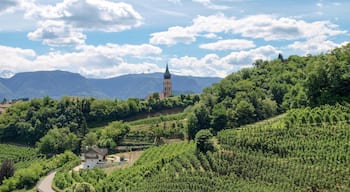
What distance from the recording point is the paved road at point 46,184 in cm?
6288

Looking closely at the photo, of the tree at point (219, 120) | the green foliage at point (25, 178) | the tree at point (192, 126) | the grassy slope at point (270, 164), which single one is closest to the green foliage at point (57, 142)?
the green foliage at point (25, 178)

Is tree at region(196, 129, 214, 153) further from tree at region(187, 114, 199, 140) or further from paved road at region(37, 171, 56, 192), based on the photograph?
tree at region(187, 114, 199, 140)

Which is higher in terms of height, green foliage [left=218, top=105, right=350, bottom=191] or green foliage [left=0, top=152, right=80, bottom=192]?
green foliage [left=218, top=105, right=350, bottom=191]

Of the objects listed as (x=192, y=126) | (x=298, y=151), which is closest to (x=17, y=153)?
(x=192, y=126)

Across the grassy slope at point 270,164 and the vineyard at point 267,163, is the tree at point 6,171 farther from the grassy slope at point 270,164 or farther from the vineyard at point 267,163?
the grassy slope at point 270,164

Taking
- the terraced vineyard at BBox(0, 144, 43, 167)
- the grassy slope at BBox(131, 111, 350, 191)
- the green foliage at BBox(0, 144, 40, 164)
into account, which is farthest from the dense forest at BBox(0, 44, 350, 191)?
the green foliage at BBox(0, 144, 40, 164)

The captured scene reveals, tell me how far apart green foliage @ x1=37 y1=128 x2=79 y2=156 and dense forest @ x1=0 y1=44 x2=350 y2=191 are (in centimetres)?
20

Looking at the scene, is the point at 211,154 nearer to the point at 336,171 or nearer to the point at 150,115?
the point at 336,171


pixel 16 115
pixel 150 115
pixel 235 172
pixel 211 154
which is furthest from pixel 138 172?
pixel 16 115

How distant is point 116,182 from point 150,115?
2469 inches

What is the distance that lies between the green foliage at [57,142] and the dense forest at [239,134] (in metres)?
0.20

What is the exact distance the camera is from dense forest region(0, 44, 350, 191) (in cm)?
4425

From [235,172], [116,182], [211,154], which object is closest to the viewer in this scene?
[235,172]

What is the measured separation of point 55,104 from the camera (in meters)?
118
